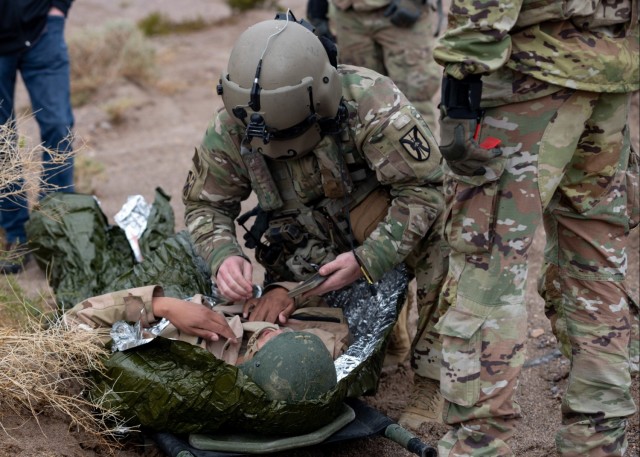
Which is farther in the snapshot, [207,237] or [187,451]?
[207,237]

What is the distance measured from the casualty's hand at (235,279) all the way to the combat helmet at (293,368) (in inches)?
13.3

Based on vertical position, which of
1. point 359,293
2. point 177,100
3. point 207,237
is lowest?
point 177,100

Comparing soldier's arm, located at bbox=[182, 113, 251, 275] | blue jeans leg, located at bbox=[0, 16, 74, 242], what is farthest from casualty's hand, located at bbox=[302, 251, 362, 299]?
blue jeans leg, located at bbox=[0, 16, 74, 242]

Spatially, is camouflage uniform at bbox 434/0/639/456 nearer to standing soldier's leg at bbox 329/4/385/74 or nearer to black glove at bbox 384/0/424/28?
black glove at bbox 384/0/424/28

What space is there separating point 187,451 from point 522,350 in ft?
3.45

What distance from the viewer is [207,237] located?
11.5ft

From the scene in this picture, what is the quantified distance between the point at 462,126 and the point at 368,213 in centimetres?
100

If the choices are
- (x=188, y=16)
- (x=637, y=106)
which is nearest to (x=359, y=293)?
(x=637, y=106)

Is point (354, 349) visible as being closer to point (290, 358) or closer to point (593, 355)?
point (290, 358)

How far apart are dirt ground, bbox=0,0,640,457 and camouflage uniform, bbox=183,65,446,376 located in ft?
1.74

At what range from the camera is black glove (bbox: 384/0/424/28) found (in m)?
5.13

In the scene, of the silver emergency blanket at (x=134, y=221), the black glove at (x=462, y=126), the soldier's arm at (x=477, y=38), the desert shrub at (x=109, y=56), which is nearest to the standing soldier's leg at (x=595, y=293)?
the black glove at (x=462, y=126)

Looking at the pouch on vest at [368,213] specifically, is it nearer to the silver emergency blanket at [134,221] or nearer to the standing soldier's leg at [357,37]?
the silver emergency blanket at [134,221]

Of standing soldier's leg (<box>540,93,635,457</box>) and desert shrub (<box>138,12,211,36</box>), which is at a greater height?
standing soldier's leg (<box>540,93,635,457</box>)
